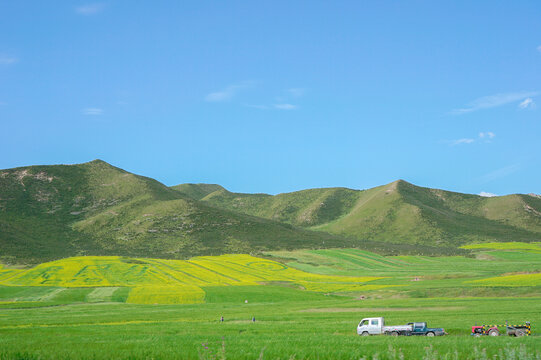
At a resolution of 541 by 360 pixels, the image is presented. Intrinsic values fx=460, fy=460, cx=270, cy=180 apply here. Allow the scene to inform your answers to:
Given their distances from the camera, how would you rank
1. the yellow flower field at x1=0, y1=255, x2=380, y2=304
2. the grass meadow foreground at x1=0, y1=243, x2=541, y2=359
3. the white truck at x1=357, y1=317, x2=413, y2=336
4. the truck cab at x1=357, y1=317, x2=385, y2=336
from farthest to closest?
the yellow flower field at x1=0, y1=255, x2=380, y2=304 < the truck cab at x1=357, y1=317, x2=385, y2=336 < the white truck at x1=357, y1=317, x2=413, y2=336 < the grass meadow foreground at x1=0, y1=243, x2=541, y2=359

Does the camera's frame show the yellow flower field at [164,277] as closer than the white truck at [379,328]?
No

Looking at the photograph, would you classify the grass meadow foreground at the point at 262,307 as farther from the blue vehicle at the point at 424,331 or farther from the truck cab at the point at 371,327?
the blue vehicle at the point at 424,331

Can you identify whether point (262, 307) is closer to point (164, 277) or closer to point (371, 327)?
point (371, 327)

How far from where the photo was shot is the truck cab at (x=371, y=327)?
35.8 metres

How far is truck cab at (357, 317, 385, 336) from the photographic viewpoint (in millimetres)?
35844

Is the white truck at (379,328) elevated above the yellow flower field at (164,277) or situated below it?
above

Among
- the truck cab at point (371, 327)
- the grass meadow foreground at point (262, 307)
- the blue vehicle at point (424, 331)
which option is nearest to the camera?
the grass meadow foreground at point (262, 307)

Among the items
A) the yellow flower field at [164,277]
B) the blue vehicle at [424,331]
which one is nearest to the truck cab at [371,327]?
the blue vehicle at [424,331]

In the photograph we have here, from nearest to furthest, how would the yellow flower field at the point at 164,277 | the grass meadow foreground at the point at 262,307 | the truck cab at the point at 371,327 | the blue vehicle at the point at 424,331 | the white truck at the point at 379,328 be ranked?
the grass meadow foreground at the point at 262,307 < the blue vehicle at the point at 424,331 < the white truck at the point at 379,328 < the truck cab at the point at 371,327 < the yellow flower field at the point at 164,277

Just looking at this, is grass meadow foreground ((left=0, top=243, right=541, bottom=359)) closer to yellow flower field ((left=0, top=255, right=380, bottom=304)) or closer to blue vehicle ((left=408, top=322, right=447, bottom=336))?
yellow flower field ((left=0, top=255, right=380, bottom=304))

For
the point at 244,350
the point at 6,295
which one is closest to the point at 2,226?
the point at 6,295

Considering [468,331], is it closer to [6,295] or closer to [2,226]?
[6,295]

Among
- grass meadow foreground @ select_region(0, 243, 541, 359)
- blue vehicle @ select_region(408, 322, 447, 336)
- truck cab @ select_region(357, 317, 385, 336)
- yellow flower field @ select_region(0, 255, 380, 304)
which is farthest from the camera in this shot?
yellow flower field @ select_region(0, 255, 380, 304)

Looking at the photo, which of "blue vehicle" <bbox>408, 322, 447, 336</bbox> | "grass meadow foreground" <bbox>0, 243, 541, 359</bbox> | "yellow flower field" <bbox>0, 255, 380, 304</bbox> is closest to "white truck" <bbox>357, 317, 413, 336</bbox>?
"blue vehicle" <bbox>408, 322, 447, 336</bbox>
